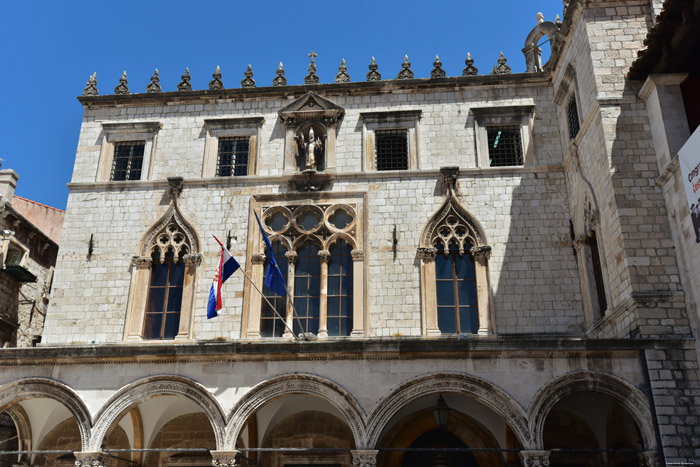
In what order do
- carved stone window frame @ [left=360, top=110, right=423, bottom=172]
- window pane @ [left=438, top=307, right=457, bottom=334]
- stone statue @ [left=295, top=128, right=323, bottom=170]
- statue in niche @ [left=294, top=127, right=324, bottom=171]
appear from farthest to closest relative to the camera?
1. carved stone window frame @ [left=360, top=110, right=423, bottom=172]
2. statue in niche @ [left=294, top=127, right=324, bottom=171]
3. stone statue @ [left=295, top=128, right=323, bottom=170]
4. window pane @ [left=438, top=307, right=457, bottom=334]

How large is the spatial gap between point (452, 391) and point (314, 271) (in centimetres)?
569

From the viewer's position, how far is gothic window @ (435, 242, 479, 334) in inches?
653

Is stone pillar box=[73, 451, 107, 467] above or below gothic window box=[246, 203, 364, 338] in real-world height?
below

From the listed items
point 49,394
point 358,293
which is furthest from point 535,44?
point 49,394

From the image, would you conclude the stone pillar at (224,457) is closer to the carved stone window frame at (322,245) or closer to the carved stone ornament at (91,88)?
the carved stone window frame at (322,245)

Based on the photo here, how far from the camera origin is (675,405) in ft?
40.4

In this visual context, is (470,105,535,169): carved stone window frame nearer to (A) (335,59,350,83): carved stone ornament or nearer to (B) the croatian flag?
(A) (335,59,350,83): carved stone ornament

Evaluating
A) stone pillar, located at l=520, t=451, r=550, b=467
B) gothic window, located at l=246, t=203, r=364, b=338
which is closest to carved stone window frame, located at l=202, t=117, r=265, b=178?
gothic window, located at l=246, t=203, r=364, b=338

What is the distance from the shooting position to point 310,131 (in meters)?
18.6

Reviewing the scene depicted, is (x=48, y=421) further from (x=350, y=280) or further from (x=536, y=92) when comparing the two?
(x=536, y=92)

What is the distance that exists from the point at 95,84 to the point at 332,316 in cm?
1016

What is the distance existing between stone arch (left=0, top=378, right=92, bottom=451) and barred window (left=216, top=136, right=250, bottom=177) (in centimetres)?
733

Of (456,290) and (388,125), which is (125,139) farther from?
(456,290)

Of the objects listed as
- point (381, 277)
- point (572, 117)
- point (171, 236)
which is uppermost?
point (572, 117)
